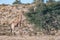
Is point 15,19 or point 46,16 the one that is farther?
point 15,19

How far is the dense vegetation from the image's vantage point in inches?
1057

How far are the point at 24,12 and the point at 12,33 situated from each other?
2840mm

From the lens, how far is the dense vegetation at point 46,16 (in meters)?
26.9

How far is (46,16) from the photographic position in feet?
88.3

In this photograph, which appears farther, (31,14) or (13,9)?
(13,9)

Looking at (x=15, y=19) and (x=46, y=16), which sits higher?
(x=46, y=16)

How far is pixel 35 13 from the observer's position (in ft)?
89.8

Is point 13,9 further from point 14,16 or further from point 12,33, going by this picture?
point 12,33

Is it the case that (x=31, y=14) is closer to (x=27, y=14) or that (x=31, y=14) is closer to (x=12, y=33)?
(x=27, y=14)

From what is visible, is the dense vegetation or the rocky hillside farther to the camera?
the rocky hillside

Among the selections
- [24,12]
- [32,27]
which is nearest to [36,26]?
[32,27]

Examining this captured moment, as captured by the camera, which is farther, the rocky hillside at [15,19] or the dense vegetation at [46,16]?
the rocky hillside at [15,19]

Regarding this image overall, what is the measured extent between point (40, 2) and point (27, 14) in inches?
75.5

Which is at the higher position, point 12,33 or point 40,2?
point 40,2
